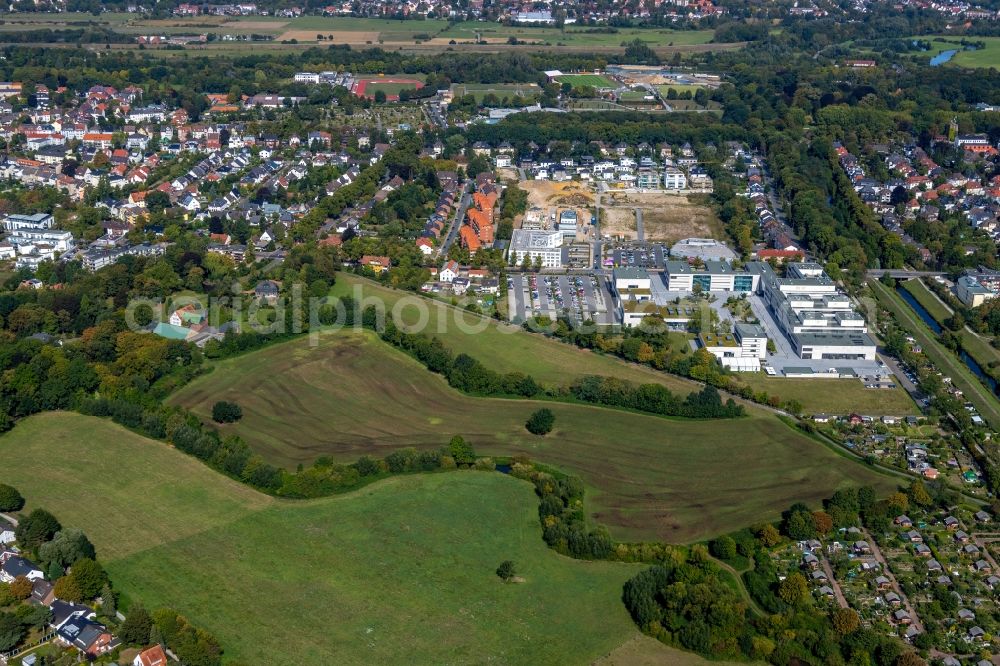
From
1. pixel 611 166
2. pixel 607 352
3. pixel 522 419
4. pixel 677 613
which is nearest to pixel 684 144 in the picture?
pixel 611 166

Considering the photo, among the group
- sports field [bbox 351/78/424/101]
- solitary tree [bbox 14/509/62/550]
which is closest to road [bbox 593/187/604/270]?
sports field [bbox 351/78/424/101]

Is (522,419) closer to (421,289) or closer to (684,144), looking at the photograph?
(421,289)

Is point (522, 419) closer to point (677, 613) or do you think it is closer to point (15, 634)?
point (677, 613)

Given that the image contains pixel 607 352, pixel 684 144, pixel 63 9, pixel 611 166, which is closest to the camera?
pixel 607 352

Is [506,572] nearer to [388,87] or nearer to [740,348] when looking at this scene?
[740,348]

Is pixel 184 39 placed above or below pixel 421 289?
above

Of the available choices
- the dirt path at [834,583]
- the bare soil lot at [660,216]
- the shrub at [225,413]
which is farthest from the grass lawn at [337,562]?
the bare soil lot at [660,216]

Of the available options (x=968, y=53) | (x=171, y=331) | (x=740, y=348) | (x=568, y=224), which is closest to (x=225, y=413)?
(x=171, y=331)

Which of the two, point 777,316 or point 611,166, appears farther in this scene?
point 611,166

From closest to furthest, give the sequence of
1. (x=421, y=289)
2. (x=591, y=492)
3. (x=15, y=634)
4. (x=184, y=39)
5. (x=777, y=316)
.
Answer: (x=15, y=634) → (x=591, y=492) → (x=777, y=316) → (x=421, y=289) → (x=184, y=39)
